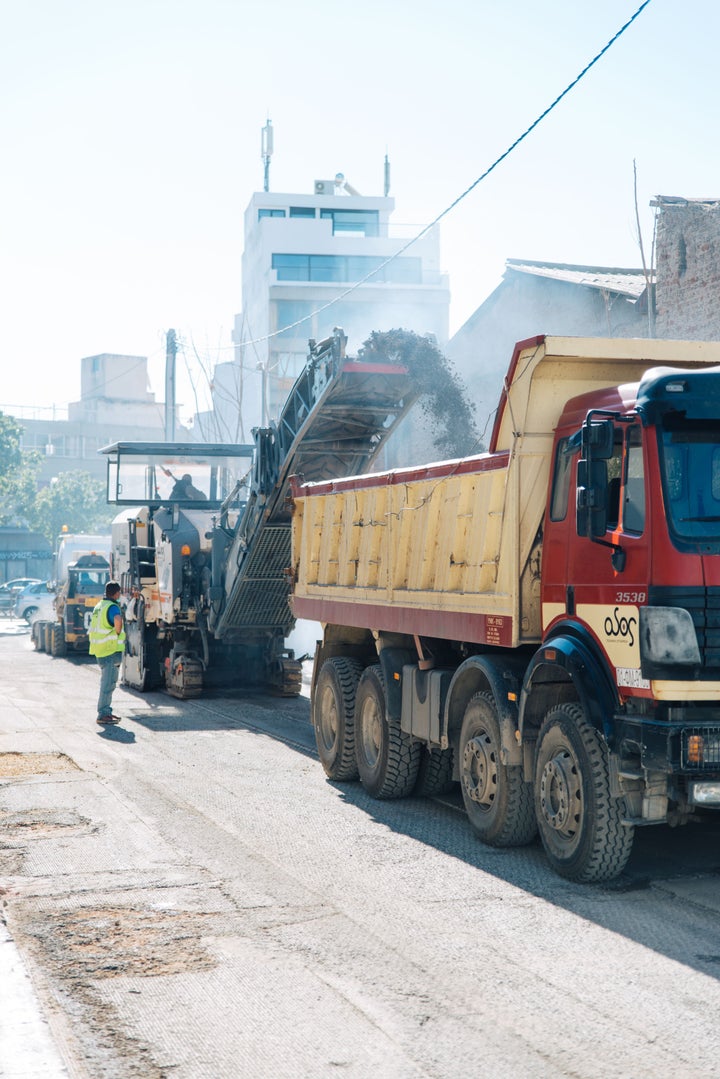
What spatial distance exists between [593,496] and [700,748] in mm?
1518

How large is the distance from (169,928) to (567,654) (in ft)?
9.10

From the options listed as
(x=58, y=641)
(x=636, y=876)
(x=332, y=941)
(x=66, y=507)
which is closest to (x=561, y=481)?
(x=636, y=876)

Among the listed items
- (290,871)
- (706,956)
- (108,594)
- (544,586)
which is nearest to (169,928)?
(290,871)

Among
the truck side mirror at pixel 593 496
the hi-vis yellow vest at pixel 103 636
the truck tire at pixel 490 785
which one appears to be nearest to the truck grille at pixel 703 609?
the truck side mirror at pixel 593 496

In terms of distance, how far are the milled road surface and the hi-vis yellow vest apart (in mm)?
4770

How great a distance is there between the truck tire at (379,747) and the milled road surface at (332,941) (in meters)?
0.22

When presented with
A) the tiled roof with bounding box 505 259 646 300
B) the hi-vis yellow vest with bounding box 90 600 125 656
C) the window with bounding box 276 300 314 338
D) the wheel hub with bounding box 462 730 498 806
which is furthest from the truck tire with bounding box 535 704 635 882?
the window with bounding box 276 300 314 338

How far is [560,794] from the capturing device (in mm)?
7699

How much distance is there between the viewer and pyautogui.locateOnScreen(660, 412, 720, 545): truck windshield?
6.93 m

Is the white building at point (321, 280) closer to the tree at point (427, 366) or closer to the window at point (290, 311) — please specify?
the window at point (290, 311)

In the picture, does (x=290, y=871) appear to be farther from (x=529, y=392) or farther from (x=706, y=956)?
(x=529, y=392)

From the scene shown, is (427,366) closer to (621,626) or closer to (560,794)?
(560,794)

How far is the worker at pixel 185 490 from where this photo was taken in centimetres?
1995

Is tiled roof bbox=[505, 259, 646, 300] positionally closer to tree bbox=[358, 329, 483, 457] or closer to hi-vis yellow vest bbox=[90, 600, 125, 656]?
tree bbox=[358, 329, 483, 457]
